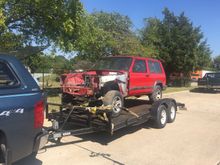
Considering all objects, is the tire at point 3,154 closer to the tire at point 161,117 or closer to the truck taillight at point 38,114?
the truck taillight at point 38,114

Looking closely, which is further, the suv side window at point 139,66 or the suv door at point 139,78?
the suv side window at point 139,66

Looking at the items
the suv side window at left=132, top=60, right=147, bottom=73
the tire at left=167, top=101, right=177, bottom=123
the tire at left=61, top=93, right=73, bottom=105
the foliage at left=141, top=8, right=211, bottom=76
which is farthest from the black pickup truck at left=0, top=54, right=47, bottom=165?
the foliage at left=141, top=8, right=211, bottom=76

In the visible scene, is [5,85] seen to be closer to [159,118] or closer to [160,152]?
[160,152]

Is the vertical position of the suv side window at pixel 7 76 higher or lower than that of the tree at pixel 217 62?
lower

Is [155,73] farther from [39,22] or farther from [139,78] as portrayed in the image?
[39,22]

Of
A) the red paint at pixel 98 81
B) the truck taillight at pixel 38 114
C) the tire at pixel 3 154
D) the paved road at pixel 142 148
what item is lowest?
the paved road at pixel 142 148

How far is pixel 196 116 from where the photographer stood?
12.7 metres

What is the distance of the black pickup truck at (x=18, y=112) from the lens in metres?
4.59

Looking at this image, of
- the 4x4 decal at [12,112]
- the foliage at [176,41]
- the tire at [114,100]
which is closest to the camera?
the 4x4 decal at [12,112]

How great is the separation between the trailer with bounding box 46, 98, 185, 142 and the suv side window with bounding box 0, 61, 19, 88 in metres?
1.91

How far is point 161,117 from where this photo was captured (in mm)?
10070

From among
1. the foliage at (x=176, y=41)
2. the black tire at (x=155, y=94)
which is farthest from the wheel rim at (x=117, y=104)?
the foliage at (x=176, y=41)

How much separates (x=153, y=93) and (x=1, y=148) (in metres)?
8.27

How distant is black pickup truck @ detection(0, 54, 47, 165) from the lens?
15.1 ft
